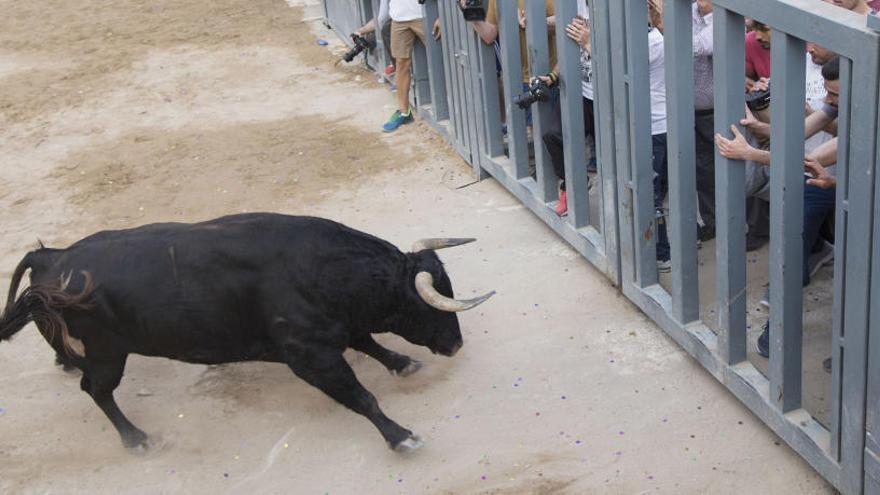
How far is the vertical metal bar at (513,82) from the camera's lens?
24.1 ft

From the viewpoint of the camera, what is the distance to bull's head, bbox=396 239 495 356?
18.6 ft

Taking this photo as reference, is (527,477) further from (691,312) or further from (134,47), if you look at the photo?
(134,47)

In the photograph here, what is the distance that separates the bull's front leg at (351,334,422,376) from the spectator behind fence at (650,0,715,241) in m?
2.07

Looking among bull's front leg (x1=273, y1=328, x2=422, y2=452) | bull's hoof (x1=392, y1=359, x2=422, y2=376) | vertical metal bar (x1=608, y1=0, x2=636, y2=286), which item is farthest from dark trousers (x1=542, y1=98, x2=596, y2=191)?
bull's front leg (x1=273, y1=328, x2=422, y2=452)

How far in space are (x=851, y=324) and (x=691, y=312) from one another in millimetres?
1521

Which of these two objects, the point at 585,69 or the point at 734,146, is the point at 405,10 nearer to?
the point at 585,69

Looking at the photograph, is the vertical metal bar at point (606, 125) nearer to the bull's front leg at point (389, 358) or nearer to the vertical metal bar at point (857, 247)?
the bull's front leg at point (389, 358)

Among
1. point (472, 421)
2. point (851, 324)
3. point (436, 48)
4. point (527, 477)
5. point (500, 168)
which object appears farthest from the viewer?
point (436, 48)

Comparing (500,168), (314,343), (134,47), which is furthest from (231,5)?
(314,343)

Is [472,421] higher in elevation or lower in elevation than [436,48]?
lower

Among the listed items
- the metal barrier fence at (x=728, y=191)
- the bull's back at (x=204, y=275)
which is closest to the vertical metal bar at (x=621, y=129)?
the metal barrier fence at (x=728, y=191)

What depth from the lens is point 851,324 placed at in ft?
14.5

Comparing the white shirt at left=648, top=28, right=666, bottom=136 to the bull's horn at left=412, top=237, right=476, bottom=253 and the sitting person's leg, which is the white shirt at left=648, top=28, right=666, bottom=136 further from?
the bull's horn at left=412, top=237, right=476, bottom=253

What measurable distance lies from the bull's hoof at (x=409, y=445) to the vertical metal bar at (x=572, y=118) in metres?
2.19
